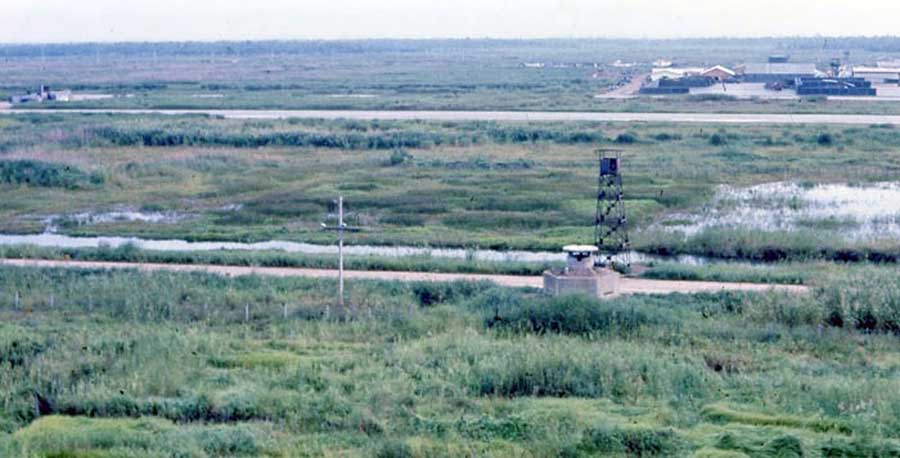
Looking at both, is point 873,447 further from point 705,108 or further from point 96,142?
point 705,108

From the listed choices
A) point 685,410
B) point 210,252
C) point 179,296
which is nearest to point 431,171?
point 210,252

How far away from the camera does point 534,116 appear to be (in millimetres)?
80000

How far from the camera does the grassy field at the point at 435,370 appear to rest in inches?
722

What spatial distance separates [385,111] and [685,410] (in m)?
67.8

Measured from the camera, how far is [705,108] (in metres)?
85.9

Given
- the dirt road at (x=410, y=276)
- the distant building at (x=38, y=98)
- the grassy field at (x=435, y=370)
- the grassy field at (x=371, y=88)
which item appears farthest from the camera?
the distant building at (x=38, y=98)

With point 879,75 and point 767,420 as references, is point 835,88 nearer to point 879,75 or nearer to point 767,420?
point 879,75

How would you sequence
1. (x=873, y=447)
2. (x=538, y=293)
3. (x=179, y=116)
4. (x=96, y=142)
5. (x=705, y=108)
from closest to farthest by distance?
(x=873, y=447), (x=538, y=293), (x=96, y=142), (x=179, y=116), (x=705, y=108)

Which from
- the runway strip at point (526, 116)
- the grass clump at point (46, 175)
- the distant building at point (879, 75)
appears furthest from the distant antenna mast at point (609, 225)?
the distant building at point (879, 75)

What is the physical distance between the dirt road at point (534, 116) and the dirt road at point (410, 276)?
4424 cm

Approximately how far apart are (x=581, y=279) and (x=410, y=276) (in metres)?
5.26

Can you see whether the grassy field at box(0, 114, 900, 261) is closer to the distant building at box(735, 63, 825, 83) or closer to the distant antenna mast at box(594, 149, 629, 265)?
the distant antenna mast at box(594, 149, 629, 265)

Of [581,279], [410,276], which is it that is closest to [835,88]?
[410,276]

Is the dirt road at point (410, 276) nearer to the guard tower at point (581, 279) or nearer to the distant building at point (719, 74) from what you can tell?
the guard tower at point (581, 279)
